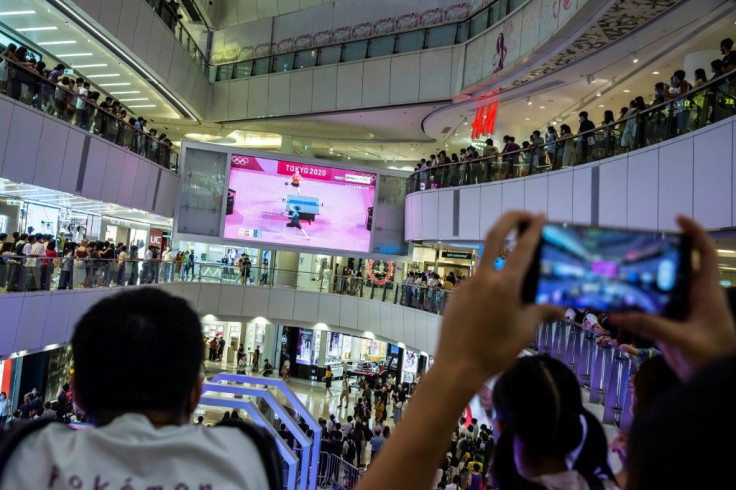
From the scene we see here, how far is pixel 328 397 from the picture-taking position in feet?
82.6

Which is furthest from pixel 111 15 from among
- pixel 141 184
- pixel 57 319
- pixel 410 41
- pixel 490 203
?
Result: pixel 490 203

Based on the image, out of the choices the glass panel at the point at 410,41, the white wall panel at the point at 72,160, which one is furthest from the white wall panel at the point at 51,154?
the glass panel at the point at 410,41

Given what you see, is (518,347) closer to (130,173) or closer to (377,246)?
(130,173)

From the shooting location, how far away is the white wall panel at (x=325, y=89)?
2347 cm

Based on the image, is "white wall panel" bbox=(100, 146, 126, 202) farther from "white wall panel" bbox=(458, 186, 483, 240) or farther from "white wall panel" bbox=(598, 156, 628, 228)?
"white wall panel" bbox=(598, 156, 628, 228)

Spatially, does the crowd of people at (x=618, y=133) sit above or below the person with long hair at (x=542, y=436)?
above

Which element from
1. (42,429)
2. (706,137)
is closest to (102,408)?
(42,429)

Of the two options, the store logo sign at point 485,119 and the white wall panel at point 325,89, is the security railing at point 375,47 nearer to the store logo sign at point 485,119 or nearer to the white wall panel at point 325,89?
the white wall panel at point 325,89

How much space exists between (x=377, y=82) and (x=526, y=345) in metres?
22.3

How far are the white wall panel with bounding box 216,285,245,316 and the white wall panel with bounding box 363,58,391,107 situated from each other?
28.0 ft

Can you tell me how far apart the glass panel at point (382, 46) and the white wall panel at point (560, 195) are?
1037 cm

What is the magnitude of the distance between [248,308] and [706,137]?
18.5 metres

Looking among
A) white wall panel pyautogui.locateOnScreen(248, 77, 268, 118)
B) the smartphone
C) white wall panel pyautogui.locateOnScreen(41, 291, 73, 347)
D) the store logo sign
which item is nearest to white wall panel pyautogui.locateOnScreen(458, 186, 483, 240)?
the store logo sign

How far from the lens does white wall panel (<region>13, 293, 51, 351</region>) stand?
40.2 ft
